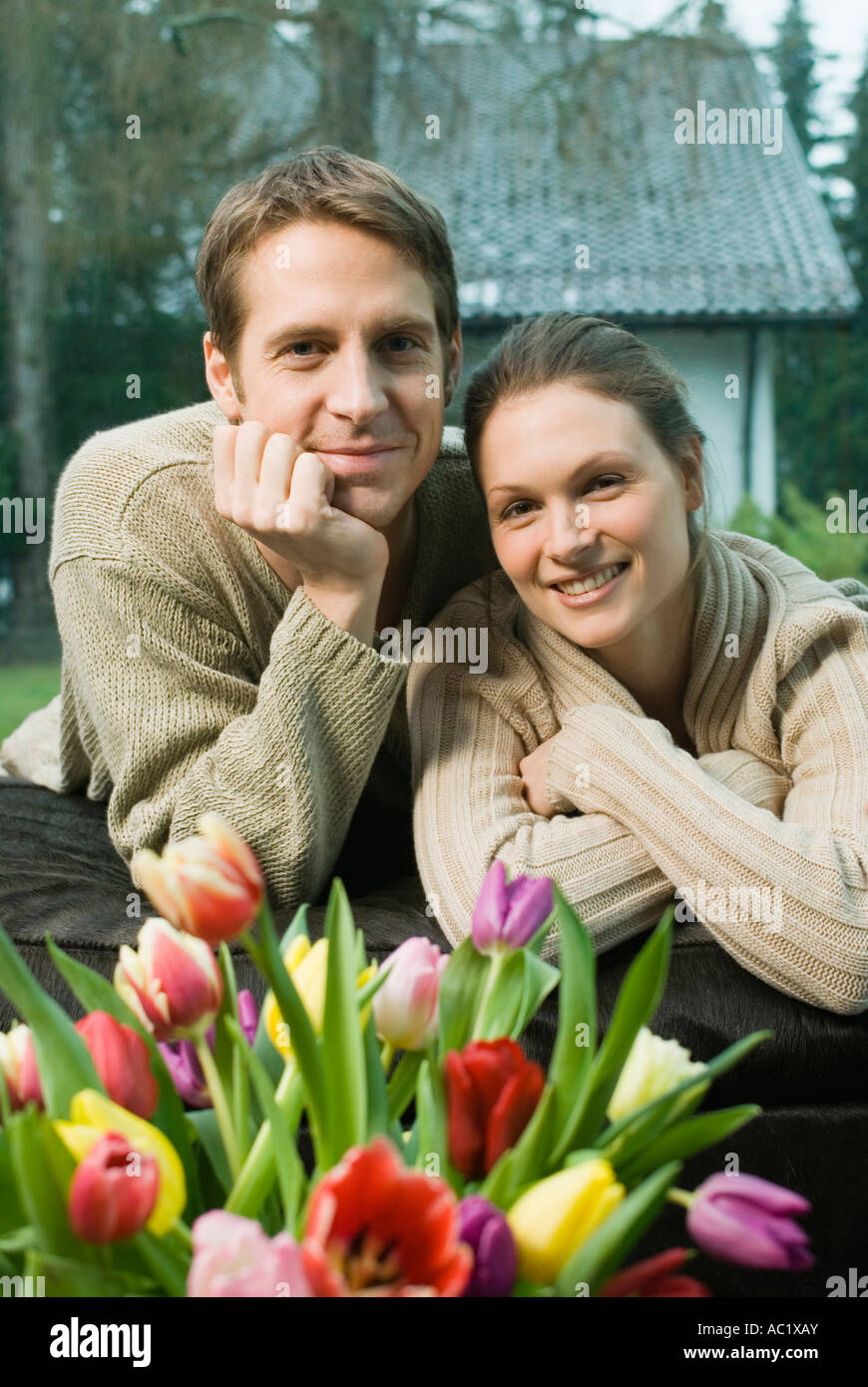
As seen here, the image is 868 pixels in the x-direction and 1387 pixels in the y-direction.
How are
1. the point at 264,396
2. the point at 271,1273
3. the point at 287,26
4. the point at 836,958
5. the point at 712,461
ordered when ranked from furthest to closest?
the point at 287,26 < the point at 712,461 < the point at 264,396 < the point at 836,958 < the point at 271,1273

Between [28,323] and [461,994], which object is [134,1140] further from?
[28,323]

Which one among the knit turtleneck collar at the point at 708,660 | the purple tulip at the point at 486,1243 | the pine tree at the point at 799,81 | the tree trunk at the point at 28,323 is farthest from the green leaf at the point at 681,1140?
the pine tree at the point at 799,81

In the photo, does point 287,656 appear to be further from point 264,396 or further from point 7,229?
point 7,229

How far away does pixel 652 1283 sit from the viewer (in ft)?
2.11

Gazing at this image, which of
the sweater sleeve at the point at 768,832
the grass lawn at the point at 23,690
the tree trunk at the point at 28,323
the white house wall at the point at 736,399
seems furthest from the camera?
the white house wall at the point at 736,399

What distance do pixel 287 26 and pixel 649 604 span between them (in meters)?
5.97

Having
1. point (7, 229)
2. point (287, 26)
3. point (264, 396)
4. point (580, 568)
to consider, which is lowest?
point (580, 568)

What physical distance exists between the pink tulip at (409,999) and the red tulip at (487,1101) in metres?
0.08

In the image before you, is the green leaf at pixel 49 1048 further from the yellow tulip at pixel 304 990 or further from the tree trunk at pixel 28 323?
the tree trunk at pixel 28 323

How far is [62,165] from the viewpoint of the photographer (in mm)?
7723

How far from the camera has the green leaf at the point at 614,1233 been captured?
24.4 inches

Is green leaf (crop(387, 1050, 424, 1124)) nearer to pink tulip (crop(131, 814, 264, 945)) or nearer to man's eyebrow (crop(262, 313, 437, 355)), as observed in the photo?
pink tulip (crop(131, 814, 264, 945))

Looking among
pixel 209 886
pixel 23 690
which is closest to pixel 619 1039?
pixel 209 886

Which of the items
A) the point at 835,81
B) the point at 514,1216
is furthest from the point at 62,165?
the point at 514,1216
